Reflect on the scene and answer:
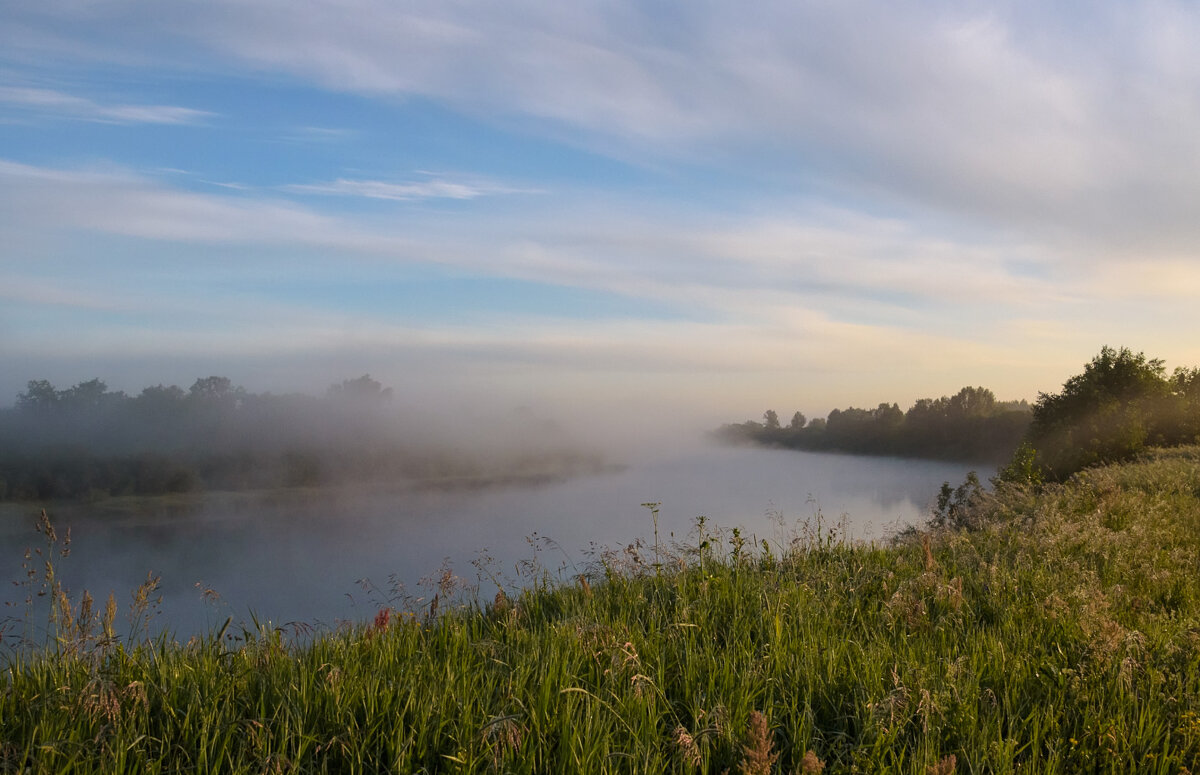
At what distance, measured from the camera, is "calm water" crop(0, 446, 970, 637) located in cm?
1327

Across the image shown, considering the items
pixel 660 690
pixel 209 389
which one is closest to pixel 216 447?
pixel 209 389

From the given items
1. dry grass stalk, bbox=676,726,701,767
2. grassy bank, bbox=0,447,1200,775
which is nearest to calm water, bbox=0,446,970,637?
grassy bank, bbox=0,447,1200,775

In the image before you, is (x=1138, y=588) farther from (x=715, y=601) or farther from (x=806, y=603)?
(x=715, y=601)

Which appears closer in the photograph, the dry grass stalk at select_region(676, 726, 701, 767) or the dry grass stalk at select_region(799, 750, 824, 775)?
the dry grass stalk at select_region(799, 750, 824, 775)

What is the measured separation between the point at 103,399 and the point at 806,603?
1312 inches

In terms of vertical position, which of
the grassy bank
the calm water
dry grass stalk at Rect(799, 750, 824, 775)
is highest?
dry grass stalk at Rect(799, 750, 824, 775)

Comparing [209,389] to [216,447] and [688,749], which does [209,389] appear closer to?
[216,447]

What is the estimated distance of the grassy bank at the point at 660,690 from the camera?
2553 millimetres

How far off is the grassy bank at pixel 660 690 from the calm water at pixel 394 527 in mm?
2327

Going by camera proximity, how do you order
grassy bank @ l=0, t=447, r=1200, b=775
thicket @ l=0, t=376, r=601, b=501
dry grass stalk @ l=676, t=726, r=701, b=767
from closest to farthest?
dry grass stalk @ l=676, t=726, r=701, b=767 < grassy bank @ l=0, t=447, r=1200, b=775 < thicket @ l=0, t=376, r=601, b=501

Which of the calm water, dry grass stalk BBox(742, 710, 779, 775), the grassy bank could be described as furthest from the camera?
the calm water

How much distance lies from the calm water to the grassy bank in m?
2.33

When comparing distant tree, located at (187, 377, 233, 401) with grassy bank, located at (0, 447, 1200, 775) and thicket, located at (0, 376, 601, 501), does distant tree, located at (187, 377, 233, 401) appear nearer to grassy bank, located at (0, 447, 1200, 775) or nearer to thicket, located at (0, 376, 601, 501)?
thicket, located at (0, 376, 601, 501)

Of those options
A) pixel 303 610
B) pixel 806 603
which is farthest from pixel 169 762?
pixel 303 610
